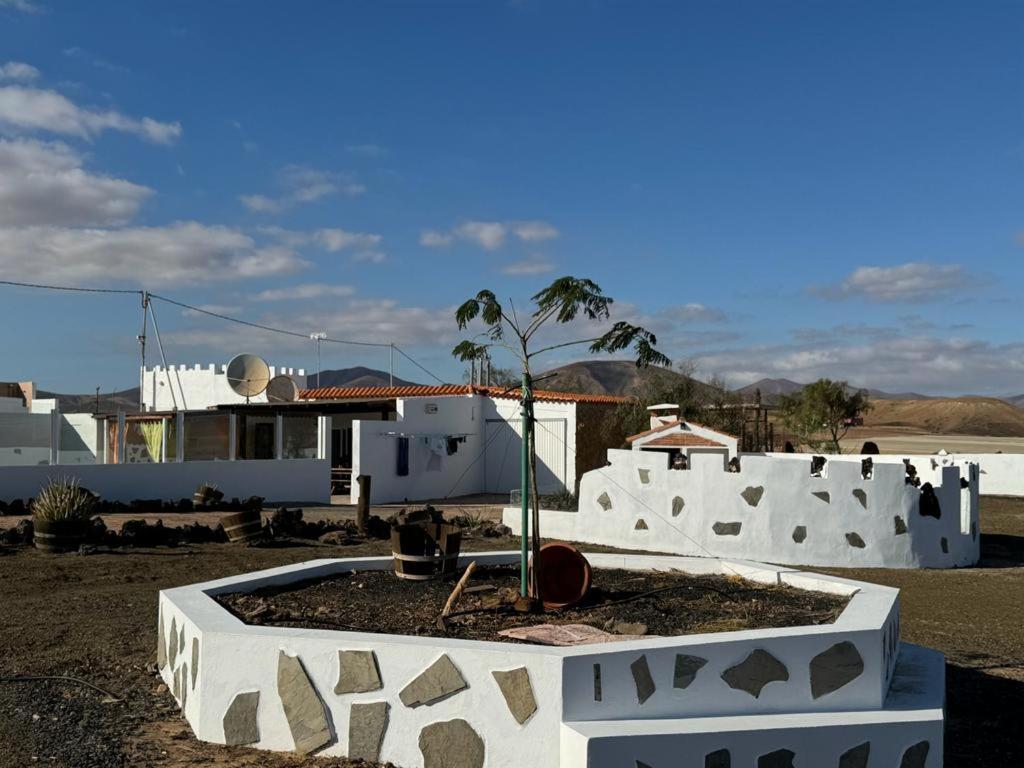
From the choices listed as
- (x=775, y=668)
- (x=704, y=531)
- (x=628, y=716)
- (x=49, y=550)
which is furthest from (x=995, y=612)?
(x=49, y=550)

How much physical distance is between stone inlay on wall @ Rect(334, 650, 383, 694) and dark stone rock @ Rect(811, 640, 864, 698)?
7.96 ft

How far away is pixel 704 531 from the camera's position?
48.0 ft

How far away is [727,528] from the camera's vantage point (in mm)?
14406

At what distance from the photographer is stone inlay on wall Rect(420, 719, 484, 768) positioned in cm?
499

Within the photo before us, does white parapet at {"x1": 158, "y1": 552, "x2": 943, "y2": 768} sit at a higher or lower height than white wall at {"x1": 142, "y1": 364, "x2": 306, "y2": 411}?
lower

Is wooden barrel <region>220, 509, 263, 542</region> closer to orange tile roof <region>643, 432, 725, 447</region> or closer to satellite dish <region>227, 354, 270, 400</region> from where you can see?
orange tile roof <region>643, 432, 725, 447</region>

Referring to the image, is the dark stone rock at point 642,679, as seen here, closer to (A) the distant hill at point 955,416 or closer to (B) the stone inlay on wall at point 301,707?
(B) the stone inlay on wall at point 301,707

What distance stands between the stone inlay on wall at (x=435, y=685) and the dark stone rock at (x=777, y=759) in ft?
5.15

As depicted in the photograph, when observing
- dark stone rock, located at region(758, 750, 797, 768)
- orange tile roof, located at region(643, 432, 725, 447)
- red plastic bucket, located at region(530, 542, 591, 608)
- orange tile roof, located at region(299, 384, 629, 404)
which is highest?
orange tile roof, located at region(299, 384, 629, 404)

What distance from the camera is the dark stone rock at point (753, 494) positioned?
46.4 feet

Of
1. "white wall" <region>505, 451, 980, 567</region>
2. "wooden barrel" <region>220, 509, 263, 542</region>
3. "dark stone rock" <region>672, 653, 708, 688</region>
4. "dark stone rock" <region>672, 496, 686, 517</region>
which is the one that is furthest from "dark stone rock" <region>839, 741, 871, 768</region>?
"wooden barrel" <region>220, 509, 263, 542</region>

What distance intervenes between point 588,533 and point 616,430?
39.9 feet

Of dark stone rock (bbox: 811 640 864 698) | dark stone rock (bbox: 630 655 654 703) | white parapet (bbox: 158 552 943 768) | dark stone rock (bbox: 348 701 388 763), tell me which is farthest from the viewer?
dark stone rock (bbox: 811 640 864 698)

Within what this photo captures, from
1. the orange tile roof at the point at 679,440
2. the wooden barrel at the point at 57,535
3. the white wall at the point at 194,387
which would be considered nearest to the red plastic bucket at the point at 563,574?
the wooden barrel at the point at 57,535
